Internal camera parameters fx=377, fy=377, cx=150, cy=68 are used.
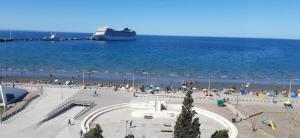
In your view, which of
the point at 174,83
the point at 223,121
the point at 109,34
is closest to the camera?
the point at 223,121

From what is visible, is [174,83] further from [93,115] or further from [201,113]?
[93,115]

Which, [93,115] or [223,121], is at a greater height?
[93,115]

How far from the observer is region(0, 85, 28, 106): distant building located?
3681 cm

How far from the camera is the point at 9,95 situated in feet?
126

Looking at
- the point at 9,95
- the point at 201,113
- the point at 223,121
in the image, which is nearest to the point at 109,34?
the point at 9,95

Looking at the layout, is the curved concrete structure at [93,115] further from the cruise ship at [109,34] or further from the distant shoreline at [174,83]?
the cruise ship at [109,34]

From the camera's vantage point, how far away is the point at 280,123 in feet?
110

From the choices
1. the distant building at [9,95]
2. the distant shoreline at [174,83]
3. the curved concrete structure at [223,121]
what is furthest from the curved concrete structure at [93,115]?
the distant shoreline at [174,83]

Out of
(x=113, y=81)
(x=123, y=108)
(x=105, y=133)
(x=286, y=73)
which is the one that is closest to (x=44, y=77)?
(x=113, y=81)

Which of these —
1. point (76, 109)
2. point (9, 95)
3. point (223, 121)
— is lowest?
point (76, 109)

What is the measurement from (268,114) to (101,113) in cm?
1623

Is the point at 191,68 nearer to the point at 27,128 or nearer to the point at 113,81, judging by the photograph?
the point at 113,81

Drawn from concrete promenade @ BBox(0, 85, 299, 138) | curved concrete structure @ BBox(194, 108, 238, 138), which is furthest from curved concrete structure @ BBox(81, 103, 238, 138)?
concrete promenade @ BBox(0, 85, 299, 138)

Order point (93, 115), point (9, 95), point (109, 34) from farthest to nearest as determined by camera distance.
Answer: point (109, 34), point (9, 95), point (93, 115)
